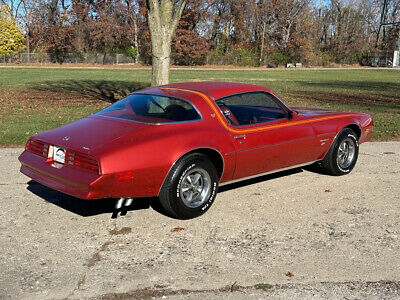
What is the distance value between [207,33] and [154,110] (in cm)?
6756

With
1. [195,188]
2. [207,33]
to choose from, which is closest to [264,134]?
[195,188]

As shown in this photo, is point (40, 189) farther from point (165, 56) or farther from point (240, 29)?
point (240, 29)

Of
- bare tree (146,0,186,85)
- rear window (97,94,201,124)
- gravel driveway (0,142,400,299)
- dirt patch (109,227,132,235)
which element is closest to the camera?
gravel driveway (0,142,400,299)

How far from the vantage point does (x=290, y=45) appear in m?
68.1

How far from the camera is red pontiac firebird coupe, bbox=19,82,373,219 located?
4.37 metres

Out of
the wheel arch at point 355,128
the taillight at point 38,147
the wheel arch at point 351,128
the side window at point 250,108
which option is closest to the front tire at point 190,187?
the side window at point 250,108

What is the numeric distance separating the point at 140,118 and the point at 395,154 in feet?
17.2

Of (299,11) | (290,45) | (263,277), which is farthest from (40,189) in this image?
(299,11)

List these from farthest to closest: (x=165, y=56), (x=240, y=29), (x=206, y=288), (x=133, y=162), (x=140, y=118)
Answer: (x=240, y=29)
(x=165, y=56)
(x=140, y=118)
(x=133, y=162)
(x=206, y=288)

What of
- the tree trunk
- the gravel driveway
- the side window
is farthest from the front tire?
the tree trunk

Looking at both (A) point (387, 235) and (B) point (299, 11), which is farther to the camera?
(B) point (299, 11)

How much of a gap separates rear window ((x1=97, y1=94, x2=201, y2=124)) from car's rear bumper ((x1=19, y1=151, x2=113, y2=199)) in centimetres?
93

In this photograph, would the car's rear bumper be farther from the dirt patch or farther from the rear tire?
the rear tire

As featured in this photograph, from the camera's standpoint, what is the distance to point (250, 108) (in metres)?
5.92
